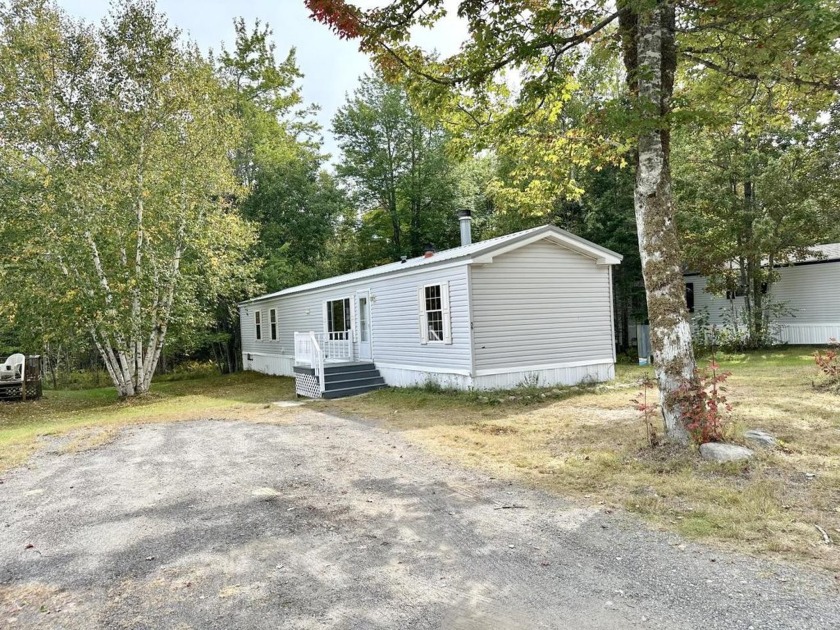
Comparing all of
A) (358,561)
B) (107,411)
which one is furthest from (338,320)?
(358,561)

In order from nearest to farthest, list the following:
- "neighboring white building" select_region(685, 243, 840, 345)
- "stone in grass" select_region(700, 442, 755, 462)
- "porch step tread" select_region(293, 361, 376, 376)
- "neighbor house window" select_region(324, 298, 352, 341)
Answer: "stone in grass" select_region(700, 442, 755, 462) → "porch step tread" select_region(293, 361, 376, 376) → "neighbor house window" select_region(324, 298, 352, 341) → "neighboring white building" select_region(685, 243, 840, 345)

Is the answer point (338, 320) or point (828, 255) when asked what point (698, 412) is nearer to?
point (338, 320)

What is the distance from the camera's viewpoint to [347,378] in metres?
13.0

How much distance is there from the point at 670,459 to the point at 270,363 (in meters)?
16.9

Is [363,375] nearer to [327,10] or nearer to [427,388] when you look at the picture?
[427,388]

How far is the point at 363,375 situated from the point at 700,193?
11833 millimetres

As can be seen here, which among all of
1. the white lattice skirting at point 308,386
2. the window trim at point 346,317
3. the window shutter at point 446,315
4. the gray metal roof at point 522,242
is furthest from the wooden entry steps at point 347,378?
the window shutter at point 446,315

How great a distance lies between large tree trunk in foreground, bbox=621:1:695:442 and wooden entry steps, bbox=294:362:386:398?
8234 millimetres

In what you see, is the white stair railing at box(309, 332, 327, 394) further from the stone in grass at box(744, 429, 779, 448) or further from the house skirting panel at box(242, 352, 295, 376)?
the stone in grass at box(744, 429, 779, 448)

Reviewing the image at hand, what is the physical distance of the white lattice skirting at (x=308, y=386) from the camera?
40.9 feet

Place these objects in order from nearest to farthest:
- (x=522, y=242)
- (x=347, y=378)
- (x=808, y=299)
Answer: (x=522, y=242), (x=347, y=378), (x=808, y=299)

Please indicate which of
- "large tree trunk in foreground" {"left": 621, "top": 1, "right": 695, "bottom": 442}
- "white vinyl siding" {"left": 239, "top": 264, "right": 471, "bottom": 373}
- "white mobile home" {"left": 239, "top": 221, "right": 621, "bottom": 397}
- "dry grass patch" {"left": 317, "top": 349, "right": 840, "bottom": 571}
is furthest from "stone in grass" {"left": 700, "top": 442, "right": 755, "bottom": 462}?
"white vinyl siding" {"left": 239, "top": 264, "right": 471, "bottom": 373}

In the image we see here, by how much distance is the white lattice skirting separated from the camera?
12469mm

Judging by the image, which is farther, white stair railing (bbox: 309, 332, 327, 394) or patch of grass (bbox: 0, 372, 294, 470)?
white stair railing (bbox: 309, 332, 327, 394)
